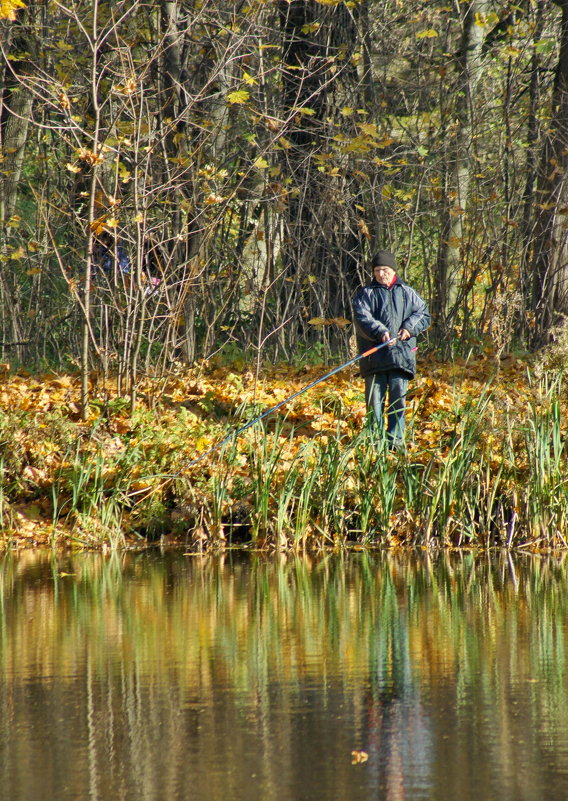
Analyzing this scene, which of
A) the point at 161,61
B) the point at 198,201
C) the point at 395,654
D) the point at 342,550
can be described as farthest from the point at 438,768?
the point at 161,61

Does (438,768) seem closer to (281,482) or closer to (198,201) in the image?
(281,482)

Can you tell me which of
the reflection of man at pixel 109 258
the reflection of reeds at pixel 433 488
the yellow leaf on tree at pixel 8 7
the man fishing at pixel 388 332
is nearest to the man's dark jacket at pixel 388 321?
the man fishing at pixel 388 332

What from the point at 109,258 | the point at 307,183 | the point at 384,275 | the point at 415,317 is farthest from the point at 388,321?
the point at 307,183

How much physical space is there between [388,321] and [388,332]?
0.84 ft

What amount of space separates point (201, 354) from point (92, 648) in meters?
7.28

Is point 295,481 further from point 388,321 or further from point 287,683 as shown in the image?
point 287,683

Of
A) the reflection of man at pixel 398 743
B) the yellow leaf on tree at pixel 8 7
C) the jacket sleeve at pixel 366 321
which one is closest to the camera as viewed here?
the reflection of man at pixel 398 743

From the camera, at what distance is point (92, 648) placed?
5.38 metres

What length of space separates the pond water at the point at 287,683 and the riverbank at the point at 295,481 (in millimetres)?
800

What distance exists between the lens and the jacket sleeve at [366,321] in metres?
8.93

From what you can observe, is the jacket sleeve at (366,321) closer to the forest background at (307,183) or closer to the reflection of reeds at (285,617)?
the reflection of reeds at (285,617)

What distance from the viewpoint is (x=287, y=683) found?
4.67 meters

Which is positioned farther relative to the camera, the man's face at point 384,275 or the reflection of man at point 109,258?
the reflection of man at point 109,258

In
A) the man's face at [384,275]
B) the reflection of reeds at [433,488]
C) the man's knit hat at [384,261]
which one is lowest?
the reflection of reeds at [433,488]
